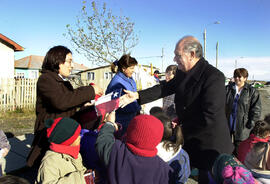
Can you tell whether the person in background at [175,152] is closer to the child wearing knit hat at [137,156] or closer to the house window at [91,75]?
the child wearing knit hat at [137,156]

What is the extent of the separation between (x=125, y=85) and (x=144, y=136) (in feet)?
6.06

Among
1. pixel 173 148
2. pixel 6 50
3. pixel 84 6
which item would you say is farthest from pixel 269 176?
pixel 6 50

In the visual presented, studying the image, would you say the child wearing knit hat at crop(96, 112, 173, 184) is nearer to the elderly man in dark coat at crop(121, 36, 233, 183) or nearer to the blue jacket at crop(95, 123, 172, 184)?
the blue jacket at crop(95, 123, 172, 184)

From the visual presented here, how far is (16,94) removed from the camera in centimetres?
1020

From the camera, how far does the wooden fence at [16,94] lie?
9859 millimetres

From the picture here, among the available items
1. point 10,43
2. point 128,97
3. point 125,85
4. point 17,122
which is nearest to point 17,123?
point 17,122

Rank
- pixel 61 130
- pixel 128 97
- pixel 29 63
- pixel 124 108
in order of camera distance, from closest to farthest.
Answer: pixel 61 130 < pixel 128 97 < pixel 124 108 < pixel 29 63

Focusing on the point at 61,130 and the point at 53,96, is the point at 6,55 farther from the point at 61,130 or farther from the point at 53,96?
the point at 61,130

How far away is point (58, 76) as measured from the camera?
1920 mm

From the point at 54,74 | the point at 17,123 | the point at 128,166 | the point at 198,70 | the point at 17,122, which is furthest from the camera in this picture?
the point at 17,122

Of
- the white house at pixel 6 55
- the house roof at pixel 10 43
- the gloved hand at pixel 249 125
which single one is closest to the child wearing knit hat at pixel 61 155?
the gloved hand at pixel 249 125

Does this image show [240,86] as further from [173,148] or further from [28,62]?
[28,62]

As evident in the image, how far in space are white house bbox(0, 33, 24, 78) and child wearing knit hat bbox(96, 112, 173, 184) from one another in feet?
56.0

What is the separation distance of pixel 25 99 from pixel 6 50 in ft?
25.8
